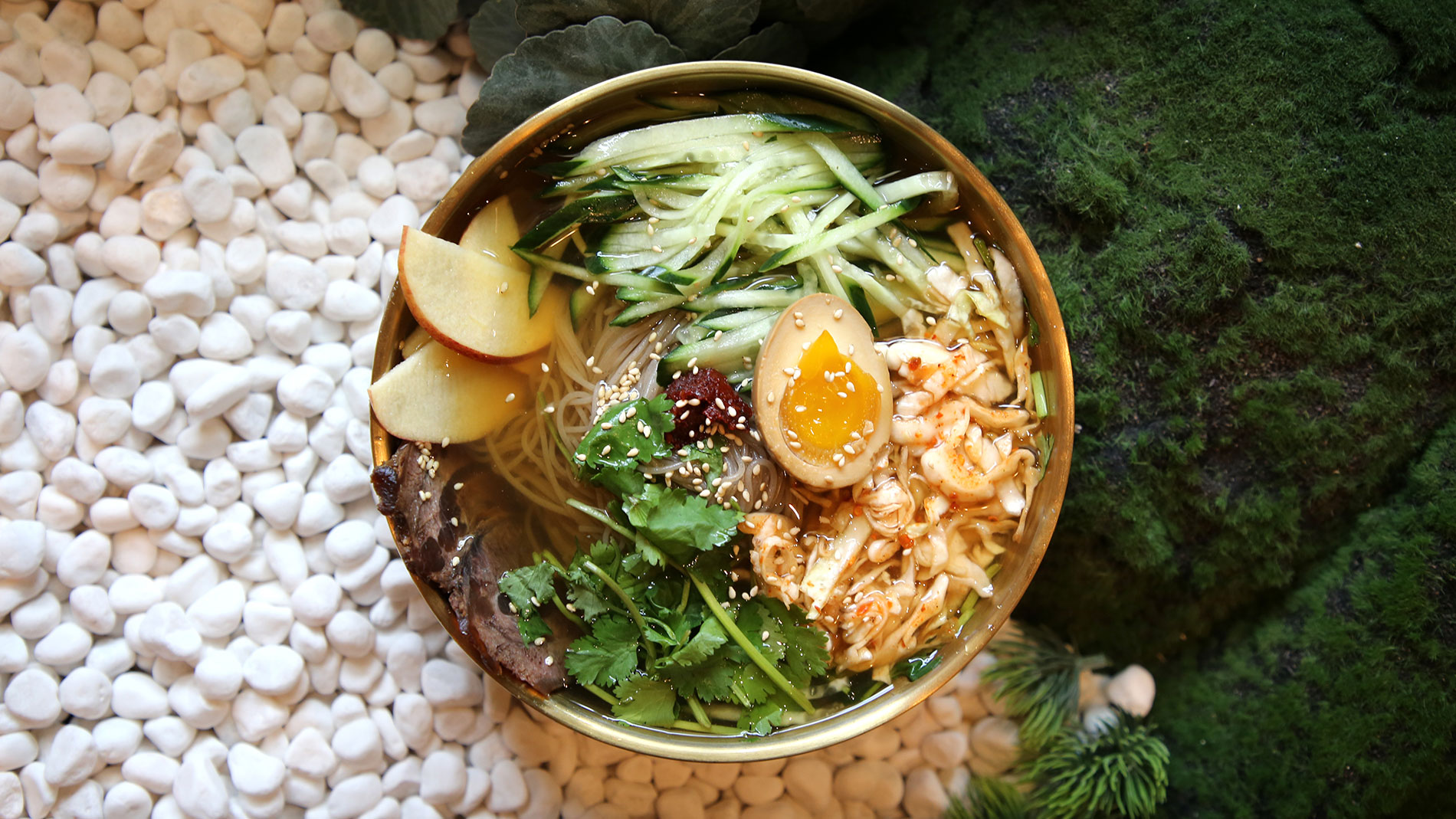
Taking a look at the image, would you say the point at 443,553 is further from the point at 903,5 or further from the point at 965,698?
the point at 903,5

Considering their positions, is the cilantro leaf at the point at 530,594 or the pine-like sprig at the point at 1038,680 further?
the pine-like sprig at the point at 1038,680

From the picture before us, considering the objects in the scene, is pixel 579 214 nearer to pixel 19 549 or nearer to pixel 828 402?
pixel 828 402

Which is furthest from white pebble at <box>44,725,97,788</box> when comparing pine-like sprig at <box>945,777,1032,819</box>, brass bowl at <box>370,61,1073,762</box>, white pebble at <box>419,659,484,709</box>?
pine-like sprig at <box>945,777,1032,819</box>

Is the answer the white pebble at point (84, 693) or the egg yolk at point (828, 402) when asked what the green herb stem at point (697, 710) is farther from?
the white pebble at point (84, 693)

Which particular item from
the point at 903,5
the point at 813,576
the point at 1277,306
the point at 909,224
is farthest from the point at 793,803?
the point at 903,5

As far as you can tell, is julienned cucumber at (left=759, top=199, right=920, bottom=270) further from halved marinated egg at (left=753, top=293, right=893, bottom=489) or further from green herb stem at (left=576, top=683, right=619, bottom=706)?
green herb stem at (left=576, top=683, right=619, bottom=706)

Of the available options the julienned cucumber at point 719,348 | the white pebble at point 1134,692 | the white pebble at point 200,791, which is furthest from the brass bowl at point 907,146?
the white pebble at point 200,791

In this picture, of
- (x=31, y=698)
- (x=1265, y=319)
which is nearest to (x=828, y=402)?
(x=1265, y=319)
